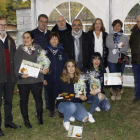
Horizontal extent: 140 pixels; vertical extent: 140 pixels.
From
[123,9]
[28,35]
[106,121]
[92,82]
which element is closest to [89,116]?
[106,121]

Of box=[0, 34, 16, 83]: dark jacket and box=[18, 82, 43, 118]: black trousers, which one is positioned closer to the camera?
box=[0, 34, 16, 83]: dark jacket

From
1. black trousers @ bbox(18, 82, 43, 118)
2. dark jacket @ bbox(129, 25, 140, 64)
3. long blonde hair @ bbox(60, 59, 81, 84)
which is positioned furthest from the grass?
dark jacket @ bbox(129, 25, 140, 64)

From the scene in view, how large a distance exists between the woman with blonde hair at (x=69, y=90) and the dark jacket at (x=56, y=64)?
0.13m

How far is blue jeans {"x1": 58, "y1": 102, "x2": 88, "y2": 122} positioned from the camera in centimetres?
360

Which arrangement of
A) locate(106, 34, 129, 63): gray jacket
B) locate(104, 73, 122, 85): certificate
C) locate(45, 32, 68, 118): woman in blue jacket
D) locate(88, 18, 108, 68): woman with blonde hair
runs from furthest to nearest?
1. locate(106, 34, 129, 63): gray jacket
2. locate(88, 18, 108, 68): woman with blonde hair
3. locate(104, 73, 122, 85): certificate
4. locate(45, 32, 68, 118): woman in blue jacket

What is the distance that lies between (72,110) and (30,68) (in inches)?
41.8

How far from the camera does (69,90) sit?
367 cm

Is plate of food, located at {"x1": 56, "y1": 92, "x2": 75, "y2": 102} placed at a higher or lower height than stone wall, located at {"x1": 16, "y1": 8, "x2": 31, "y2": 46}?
lower

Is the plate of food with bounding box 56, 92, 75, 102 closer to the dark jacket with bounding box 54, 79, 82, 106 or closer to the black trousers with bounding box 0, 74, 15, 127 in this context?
the dark jacket with bounding box 54, 79, 82, 106

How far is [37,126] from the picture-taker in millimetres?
3750

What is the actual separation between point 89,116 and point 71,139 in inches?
28.9

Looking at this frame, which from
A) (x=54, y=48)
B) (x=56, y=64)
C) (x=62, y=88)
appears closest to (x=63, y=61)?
(x=56, y=64)

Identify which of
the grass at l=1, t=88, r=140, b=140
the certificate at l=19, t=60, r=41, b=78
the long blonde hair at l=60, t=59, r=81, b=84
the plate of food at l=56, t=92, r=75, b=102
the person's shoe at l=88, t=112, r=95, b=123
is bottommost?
the grass at l=1, t=88, r=140, b=140

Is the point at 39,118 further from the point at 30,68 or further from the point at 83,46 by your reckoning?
the point at 83,46
